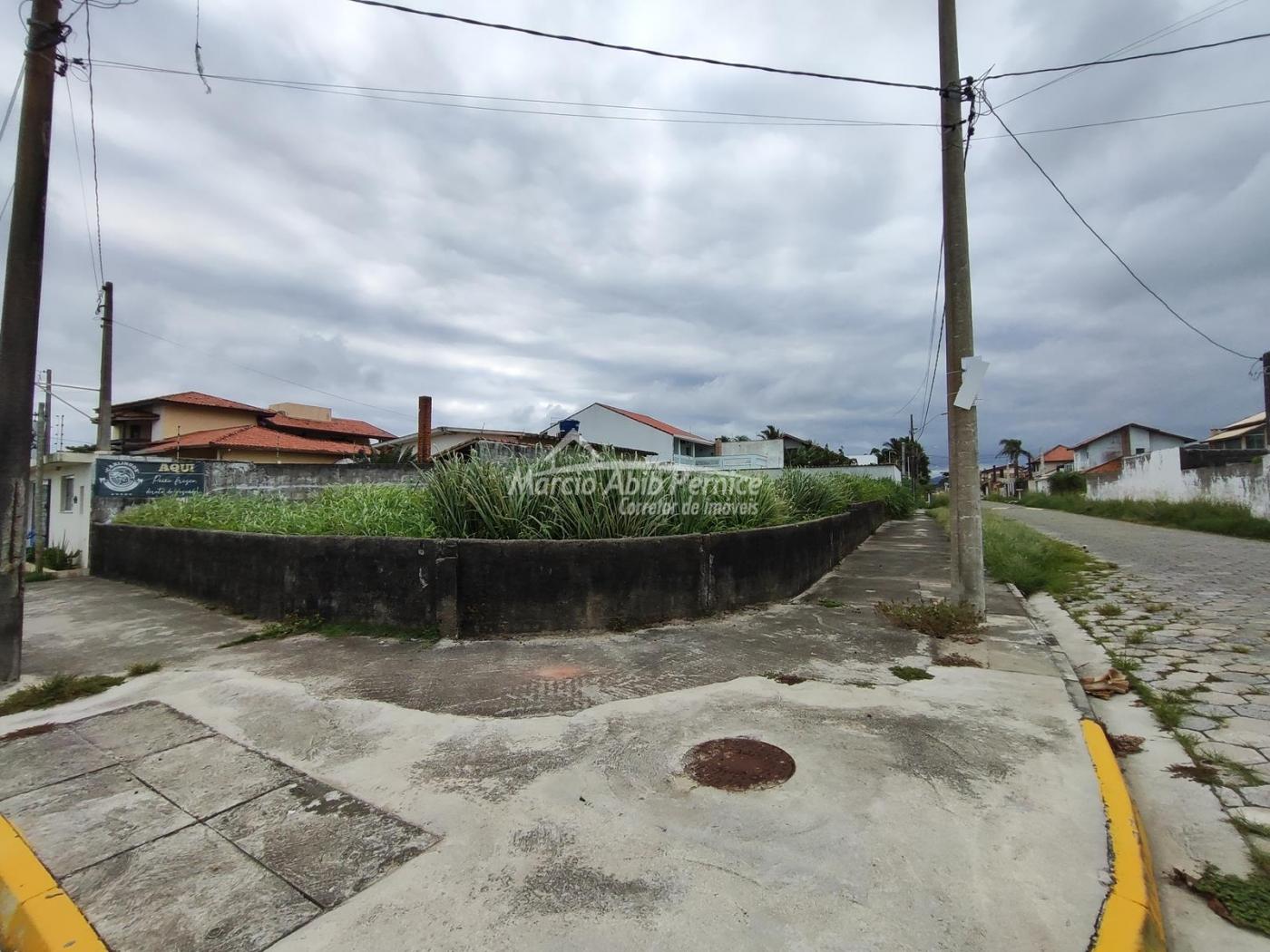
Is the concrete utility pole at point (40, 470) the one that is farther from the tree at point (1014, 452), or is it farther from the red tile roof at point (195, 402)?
the tree at point (1014, 452)

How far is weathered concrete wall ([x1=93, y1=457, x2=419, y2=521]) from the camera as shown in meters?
14.0

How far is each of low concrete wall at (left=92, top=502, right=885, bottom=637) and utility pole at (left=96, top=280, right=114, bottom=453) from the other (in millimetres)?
14701

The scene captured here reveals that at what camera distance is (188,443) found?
25.5 metres

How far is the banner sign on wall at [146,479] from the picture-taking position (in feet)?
41.3

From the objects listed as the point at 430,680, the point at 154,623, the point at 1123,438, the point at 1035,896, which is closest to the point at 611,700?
the point at 430,680

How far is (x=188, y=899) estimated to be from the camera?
2.18 m

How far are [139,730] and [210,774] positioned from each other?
1.08 m

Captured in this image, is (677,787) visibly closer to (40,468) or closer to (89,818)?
(89,818)

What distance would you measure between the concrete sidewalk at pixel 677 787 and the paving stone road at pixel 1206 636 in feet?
2.41

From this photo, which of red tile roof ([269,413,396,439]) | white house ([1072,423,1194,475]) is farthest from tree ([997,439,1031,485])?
red tile roof ([269,413,396,439])

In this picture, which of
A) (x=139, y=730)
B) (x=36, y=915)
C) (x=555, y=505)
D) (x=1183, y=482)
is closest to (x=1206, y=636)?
(x=555, y=505)

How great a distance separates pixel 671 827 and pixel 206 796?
2.21 metres

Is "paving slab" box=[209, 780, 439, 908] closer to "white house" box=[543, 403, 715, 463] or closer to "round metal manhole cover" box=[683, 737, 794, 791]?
"round metal manhole cover" box=[683, 737, 794, 791]

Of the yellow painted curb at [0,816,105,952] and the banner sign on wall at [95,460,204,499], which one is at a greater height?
the banner sign on wall at [95,460,204,499]
